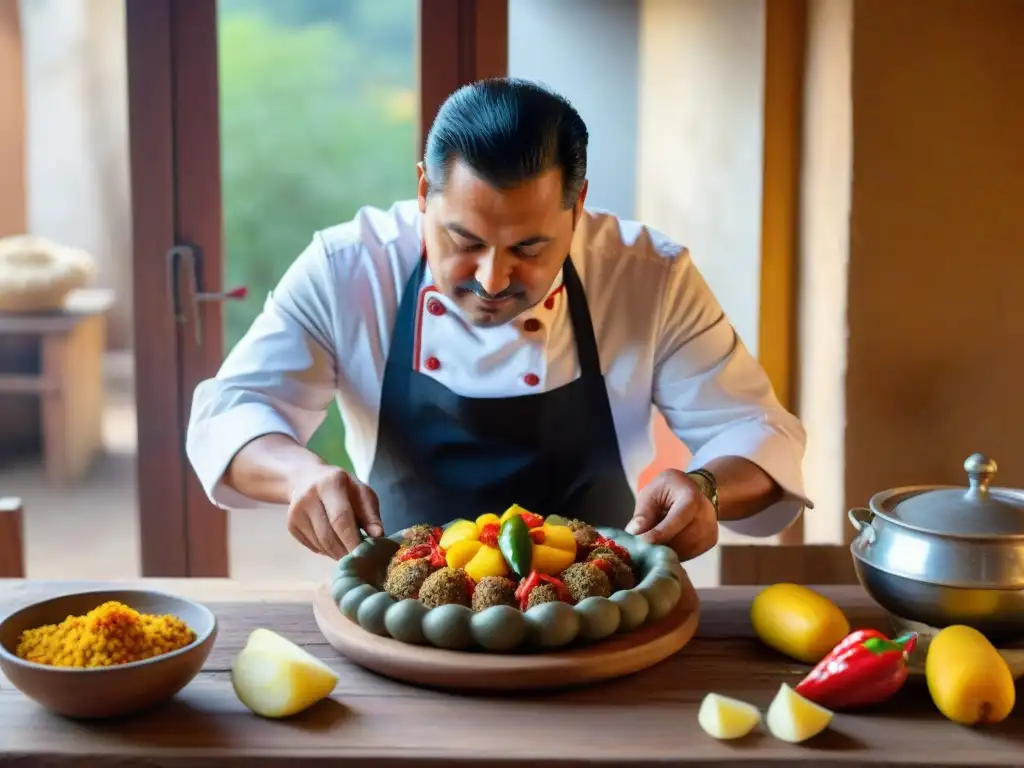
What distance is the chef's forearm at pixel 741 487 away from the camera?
2.04m

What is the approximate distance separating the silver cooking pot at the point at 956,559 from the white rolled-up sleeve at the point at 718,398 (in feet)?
1.71

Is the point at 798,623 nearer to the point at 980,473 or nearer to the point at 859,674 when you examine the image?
the point at 859,674

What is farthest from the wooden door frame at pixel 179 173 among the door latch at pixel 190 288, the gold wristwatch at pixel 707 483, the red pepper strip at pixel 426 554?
the red pepper strip at pixel 426 554

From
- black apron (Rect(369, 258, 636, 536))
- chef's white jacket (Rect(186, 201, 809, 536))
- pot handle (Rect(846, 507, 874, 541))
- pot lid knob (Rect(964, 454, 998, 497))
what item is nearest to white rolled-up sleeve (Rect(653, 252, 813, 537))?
chef's white jacket (Rect(186, 201, 809, 536))

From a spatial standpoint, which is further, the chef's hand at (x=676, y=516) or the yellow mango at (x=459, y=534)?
the chef's hand at (x=676, y=516)

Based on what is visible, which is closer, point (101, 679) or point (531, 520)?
point (101, 679)

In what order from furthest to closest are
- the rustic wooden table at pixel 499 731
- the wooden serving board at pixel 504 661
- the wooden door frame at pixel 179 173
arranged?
1. the wooden door frame at pixel 179 173
2. the wooden serving board at pixel 504 661
3. the rustic wooden table at pixel 499 731

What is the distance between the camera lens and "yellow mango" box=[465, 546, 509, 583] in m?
1.57

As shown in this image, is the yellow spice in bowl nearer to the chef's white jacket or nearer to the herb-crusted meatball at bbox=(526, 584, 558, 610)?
the herb-crusted meatball at bbox=(526, 584, 558, 610)

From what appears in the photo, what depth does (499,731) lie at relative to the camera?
137 cm

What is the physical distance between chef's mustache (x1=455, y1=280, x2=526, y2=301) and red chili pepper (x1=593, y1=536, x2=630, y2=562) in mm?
416

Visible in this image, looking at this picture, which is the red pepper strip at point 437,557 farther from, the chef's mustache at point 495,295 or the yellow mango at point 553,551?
the chef's mustache at point 495,295

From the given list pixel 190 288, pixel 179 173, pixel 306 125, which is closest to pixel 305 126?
Answer: pixel 306 125

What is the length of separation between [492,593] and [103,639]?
0.46m
